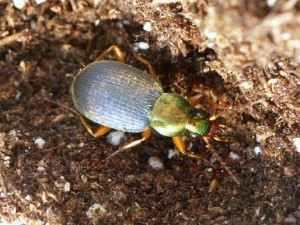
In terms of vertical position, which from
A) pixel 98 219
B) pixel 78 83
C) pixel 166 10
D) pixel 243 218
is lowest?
pixel 98 219

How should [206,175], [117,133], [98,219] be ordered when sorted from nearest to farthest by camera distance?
[98,219] < [206,175] < [117,133]

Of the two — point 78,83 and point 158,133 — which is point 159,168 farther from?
point 78,83

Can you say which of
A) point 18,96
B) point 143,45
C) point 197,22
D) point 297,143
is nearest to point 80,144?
point 18,96

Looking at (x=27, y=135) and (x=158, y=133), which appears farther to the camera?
(x=158, y=133)

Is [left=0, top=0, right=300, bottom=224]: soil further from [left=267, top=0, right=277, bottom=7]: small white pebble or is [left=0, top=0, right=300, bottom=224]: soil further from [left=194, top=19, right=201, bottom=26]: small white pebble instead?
[left=267, top=0, right=277, bottom=7]: small white pebble

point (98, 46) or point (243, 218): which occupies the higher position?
point (98, 46)

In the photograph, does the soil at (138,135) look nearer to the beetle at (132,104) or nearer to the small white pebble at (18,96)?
the small white pebble at (18,96)

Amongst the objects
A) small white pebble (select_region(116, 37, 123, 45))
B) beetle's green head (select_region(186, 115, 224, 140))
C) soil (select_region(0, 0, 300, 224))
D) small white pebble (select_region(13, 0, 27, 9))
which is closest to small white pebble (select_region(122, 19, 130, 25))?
soil (select_region(0, 0, 300, 224))

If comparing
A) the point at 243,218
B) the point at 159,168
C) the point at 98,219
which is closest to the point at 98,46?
the point at 159,168

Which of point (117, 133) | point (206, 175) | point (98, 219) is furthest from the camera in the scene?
point (117, 133)

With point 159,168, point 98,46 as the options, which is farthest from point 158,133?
point 98,46
